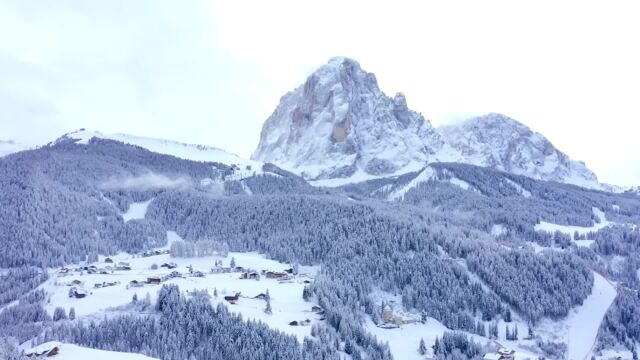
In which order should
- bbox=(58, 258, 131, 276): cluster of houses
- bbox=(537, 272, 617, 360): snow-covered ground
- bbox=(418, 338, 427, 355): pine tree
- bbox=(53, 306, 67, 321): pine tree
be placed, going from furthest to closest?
bbox=(58, 258, 131, 276): cluster of houses → bbox=(537, 272, 617, 360): snow-covered ground → bbox=(418, 338, 427, 355): pine tree → bbox=(53, 306, 67, 321): pine tree

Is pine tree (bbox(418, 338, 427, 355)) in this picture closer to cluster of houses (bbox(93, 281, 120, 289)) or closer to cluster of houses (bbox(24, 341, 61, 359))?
cluster of houses (bbox(93, 281, 120, 289))

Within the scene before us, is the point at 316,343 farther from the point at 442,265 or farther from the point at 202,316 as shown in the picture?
the point at 442,265

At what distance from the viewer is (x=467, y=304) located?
565ft

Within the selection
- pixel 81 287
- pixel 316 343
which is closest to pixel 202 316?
pixel 316 343

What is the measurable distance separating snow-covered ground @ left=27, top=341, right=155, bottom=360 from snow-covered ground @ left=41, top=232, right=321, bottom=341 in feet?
93.3

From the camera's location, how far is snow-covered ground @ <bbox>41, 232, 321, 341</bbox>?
13588 cm

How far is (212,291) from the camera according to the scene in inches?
5851

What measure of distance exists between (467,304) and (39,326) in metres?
99.6

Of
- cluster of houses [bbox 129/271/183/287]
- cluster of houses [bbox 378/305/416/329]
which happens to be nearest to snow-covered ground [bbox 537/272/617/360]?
cluster of houses [bbox 378/305/416/329]

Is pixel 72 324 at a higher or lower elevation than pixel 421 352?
higher

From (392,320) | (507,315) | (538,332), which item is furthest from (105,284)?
(538,332)

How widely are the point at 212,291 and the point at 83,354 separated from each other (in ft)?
163

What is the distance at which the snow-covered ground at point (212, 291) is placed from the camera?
136 metres

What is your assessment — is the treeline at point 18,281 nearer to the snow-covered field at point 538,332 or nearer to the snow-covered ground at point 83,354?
the snow-covered ground at point 83,354
